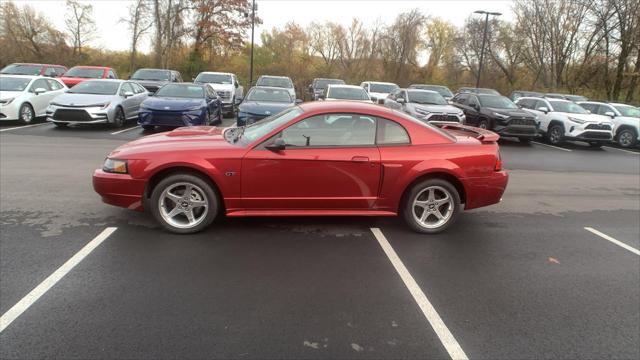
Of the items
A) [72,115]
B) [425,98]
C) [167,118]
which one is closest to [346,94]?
[425,98]

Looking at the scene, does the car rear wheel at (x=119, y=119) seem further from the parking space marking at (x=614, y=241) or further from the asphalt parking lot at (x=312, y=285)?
the parking space marking at (x=614, y=241)

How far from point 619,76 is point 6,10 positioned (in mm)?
49934

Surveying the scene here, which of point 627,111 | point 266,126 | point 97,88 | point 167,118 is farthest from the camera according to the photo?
point 627,111

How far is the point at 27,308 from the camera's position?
10.8ft

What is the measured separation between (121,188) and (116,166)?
0.81 feet

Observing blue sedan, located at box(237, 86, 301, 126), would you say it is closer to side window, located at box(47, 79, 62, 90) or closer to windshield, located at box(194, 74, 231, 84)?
side window, located at box(47, 79, 62, 90)

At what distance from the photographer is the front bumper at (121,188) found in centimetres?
480

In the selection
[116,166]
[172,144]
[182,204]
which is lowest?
[182,204]

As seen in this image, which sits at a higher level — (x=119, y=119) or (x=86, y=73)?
(x=86, y=73)

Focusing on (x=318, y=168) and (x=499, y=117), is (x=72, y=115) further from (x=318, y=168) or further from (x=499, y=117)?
(x=499, y=117)

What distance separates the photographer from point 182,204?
488 cm

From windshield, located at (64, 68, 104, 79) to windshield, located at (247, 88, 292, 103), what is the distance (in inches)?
406

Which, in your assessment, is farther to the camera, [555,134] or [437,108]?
[555,134]

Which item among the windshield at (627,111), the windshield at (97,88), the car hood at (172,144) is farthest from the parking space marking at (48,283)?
the windshield at (627,111)
